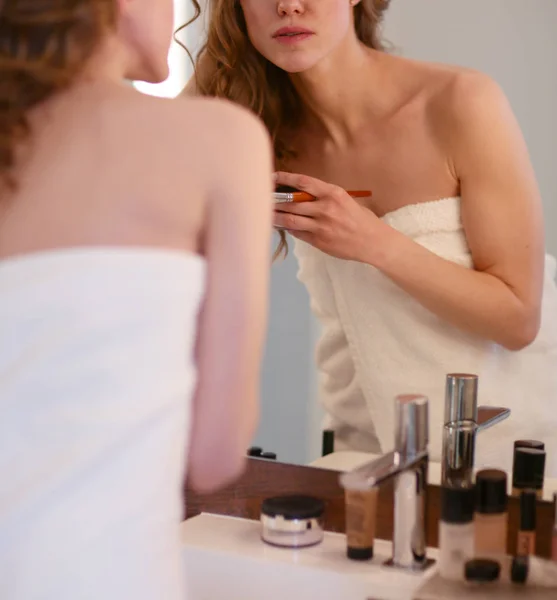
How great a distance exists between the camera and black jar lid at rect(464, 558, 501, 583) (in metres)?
0.86

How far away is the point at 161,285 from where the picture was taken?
58cm

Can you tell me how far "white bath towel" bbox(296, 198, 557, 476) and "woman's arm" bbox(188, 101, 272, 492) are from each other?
41cm

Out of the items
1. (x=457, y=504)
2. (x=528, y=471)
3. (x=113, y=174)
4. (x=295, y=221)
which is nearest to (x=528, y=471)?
(x=528, y=471)

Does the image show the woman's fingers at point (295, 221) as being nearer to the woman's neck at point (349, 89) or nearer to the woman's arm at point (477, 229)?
the woman's arm at point (477, 229)

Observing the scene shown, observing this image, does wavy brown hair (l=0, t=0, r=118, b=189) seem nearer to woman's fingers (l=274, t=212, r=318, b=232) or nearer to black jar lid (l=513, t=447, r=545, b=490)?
woman's fingers (l=274, t=212, r=318, b=232)

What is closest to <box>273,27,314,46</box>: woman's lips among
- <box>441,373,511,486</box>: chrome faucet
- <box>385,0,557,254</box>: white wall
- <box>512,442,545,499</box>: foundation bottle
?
<box>385,0,557,254</box>: white wall

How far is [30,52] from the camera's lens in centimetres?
59

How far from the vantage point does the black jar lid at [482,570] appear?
86 cm

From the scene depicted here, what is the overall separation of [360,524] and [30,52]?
586mm

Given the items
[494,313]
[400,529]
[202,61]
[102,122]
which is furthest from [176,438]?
[202,61]

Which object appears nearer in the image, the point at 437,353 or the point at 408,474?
the point at 408,474

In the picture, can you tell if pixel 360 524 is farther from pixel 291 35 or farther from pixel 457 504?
pixel 291 35

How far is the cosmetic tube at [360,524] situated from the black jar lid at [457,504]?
3.5 inches

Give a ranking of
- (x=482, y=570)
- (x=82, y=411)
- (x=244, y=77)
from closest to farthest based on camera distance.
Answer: (x=82, y=411), (x=482, y=570), (x=244, y=77)
